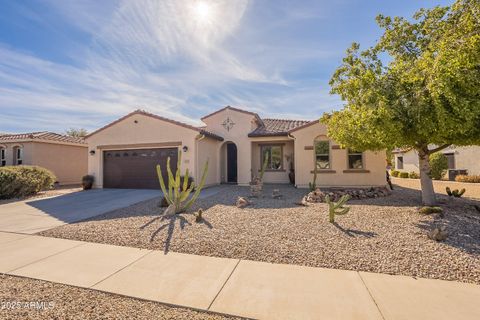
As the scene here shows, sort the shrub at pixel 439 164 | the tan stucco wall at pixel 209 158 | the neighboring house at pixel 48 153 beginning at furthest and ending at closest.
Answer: the shrub at pixel 439 164
the neighboring house at pixel 48 153
the tan stucco wall at pixel 209 158

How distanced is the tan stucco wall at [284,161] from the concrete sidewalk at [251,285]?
1239cm

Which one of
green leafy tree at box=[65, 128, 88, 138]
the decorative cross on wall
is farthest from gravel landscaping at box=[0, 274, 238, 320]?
green leafy tree at box=[65, 128, 88, 138]

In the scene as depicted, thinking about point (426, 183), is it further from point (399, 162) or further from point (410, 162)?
point (399, 162)

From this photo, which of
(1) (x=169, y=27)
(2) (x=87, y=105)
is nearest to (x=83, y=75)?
(1) (x=169, y=27)

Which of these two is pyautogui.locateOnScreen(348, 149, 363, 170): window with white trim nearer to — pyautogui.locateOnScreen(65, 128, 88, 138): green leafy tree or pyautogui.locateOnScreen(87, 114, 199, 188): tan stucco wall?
pyautogui.locateOnScreen(87, 114, 199, 188): tan stucco wall

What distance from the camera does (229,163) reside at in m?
17.5

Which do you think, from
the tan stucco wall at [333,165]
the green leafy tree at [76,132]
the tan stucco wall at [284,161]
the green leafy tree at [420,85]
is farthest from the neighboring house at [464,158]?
the green leafy tree at [76,132]

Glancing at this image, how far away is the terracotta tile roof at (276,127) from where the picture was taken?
51.0 feet

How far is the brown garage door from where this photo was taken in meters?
14.5

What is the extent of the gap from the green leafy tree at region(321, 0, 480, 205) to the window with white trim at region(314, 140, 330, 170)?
474cm

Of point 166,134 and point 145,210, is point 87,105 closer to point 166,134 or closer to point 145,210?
point 166,134

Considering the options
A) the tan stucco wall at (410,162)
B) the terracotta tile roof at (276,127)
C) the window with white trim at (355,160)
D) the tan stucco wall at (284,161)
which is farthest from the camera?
the tan stucco wall at (410,162)

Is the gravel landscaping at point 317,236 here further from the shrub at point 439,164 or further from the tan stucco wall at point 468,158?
the tan stucco wall at point 468,158

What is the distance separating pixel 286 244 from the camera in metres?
5.04
